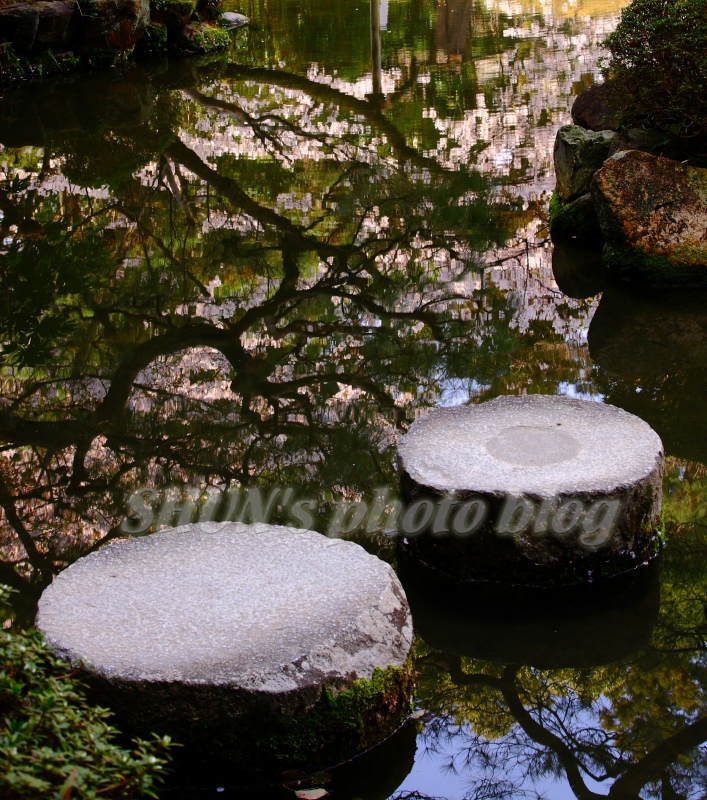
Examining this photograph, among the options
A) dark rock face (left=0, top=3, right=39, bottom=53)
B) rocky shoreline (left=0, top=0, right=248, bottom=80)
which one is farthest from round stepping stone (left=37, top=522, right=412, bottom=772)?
rocky shoreline (left=0, top=0, right=248, bottom=80)

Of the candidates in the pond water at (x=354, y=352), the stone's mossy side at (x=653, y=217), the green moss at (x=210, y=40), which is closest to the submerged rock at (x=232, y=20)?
the green moss at (x=210, y=40)

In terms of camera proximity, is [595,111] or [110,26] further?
[110,26]

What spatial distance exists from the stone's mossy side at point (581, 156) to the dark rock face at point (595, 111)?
7.4 inches

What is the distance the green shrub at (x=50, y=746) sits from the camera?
87.1 inches

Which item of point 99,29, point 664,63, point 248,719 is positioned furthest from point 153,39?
point 248,719

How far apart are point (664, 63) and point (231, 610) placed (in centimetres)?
627

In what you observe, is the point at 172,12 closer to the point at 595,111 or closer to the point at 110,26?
the point at 110,26

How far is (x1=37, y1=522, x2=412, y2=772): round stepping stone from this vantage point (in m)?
3.28

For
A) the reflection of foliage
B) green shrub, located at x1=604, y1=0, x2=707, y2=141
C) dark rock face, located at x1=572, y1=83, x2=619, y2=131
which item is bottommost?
the reflection of foliage

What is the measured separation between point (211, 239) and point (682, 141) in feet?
13.5

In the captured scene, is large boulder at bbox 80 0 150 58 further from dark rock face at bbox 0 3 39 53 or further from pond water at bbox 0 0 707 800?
pond water at bbox 0 0 707 800

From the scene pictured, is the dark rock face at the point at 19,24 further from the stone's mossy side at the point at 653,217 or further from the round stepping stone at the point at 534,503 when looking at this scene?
the round stepping stone at the point at 534,503

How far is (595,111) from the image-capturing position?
9250 millimetres

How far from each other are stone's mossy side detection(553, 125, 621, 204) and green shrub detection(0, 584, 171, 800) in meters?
7.22
